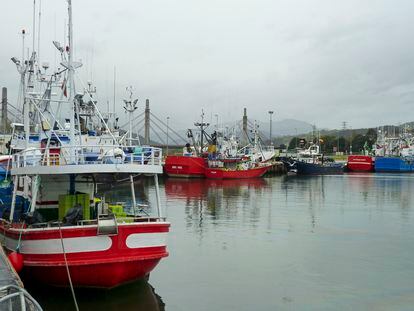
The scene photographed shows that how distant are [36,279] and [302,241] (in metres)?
10.7

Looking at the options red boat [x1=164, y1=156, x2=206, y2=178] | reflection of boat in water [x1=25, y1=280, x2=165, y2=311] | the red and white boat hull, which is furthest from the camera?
red boat [x1=164, y1=156, x2=206, y2=178]

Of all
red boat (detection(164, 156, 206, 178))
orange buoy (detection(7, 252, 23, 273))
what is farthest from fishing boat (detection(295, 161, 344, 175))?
orange buoy (detection(7, 252, 23, 273))

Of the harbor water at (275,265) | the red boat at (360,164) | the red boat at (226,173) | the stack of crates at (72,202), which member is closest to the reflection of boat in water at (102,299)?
the harbor water at (275,265)

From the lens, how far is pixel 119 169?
1116cm

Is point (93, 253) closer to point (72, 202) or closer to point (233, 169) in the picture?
point (72, 202)

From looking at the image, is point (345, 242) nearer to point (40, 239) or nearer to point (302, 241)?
point (302, 241)

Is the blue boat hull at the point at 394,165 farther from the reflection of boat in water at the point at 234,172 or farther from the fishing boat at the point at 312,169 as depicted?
the reflection of boat in water at the point at 234,172

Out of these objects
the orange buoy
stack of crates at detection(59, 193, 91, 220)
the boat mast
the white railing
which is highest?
the boat mast

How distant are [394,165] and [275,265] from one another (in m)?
74.3

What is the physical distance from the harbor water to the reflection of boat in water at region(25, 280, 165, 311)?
0.07 feet

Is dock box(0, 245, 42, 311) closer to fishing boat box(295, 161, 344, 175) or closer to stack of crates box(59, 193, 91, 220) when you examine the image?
stack of crates box(59, 193, 91, 220)

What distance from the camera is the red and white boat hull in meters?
10.5

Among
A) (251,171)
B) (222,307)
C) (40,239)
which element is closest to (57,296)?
(40,239)

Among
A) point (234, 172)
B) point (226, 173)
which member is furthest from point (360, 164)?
point (226, 173)
